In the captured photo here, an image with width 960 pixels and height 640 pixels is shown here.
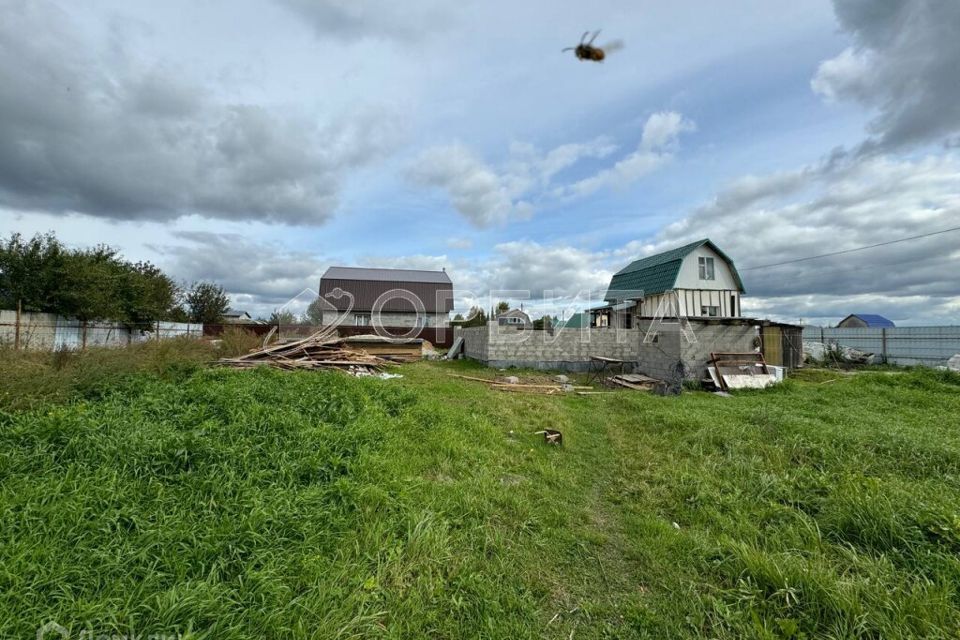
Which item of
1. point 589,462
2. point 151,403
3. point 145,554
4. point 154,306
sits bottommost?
point 589,462

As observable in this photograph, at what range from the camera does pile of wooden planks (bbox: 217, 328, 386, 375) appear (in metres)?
9.62

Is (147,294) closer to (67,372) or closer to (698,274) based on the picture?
(67,372)

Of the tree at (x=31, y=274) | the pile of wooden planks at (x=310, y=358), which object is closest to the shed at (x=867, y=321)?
the pile of wooden planks at (x=310, y=358)

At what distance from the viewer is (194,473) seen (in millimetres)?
2824

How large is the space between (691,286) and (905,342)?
798 cm

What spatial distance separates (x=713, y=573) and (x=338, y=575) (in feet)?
7.99

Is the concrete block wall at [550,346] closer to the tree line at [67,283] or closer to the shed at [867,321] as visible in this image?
the tree line at [67,283]

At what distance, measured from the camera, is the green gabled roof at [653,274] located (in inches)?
690

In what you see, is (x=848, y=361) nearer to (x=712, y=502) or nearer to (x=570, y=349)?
(x=570, y=349)

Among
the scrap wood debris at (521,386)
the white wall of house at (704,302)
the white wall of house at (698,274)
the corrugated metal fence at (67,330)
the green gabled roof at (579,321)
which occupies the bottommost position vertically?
the scrap wood debris at (521,386)

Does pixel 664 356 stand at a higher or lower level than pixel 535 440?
higher

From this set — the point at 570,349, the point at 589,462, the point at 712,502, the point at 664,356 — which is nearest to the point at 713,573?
the point at 712,502

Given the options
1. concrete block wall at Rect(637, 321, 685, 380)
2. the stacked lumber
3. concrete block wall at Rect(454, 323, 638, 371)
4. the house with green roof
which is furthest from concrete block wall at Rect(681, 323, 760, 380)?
the stacked lumber

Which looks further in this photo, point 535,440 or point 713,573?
point 535,440
